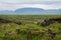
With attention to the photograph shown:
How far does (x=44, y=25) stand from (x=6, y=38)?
17.2 m

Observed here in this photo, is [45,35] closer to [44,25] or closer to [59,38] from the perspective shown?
[59,38]

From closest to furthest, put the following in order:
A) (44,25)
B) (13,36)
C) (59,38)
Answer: (59,38) → (13,36) → (44,25)

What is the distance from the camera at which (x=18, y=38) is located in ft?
145

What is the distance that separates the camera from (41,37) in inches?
1714

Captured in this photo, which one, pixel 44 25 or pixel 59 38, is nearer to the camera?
pixel 59 38

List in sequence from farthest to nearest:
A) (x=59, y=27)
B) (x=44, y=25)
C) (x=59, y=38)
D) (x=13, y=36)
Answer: (x=44, y=25) → (x=59, y=27) → (x=13, y=36) → (x=59, y=38)

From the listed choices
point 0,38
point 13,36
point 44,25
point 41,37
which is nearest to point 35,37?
point 41,37

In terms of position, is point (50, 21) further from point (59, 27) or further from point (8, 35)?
point (8, 35)

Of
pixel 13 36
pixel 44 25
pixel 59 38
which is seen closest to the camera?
pixel 59 38

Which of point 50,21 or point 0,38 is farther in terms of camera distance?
point 50,21

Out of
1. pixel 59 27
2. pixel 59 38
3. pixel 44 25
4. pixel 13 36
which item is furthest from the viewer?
pixel 44 25

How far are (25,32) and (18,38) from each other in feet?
8.24

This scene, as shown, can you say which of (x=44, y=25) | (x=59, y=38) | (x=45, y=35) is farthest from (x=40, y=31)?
(x=44, y=25)

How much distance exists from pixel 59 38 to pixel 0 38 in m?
13.5
